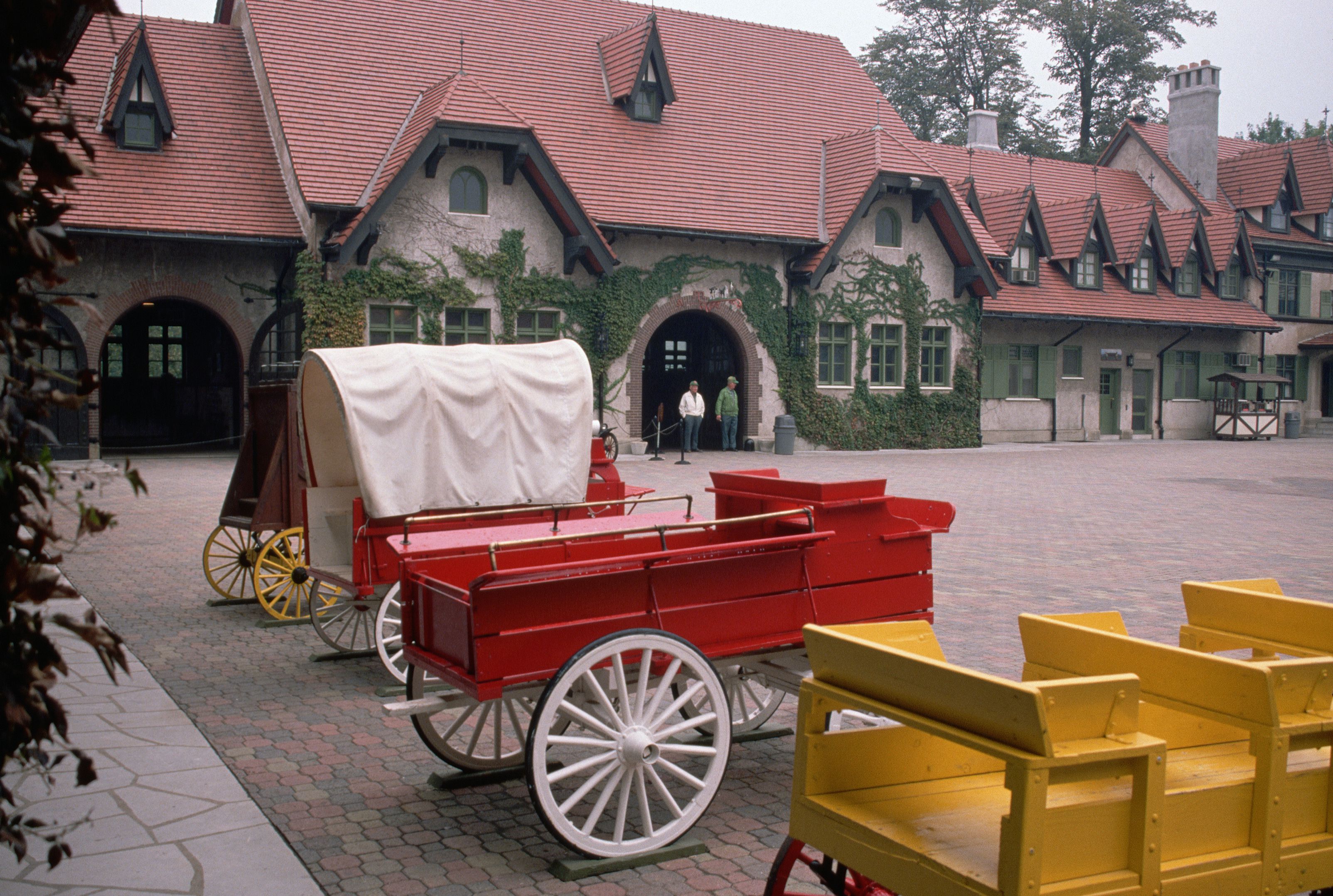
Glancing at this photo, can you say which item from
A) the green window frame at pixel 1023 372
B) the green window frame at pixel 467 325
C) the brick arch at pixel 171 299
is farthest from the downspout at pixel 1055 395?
the brick arch at pixel 171 299

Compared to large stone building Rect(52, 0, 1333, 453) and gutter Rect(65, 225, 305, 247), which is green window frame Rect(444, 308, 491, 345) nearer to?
large stone building Rect(52, 0, 1333, 453)

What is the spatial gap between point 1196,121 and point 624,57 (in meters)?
23.2

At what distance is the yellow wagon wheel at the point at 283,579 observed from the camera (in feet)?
29.5

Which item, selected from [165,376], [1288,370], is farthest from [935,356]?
[165,376]

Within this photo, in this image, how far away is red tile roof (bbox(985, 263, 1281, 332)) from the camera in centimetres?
3331

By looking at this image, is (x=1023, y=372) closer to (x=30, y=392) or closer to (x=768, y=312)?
(x=768, y=312)

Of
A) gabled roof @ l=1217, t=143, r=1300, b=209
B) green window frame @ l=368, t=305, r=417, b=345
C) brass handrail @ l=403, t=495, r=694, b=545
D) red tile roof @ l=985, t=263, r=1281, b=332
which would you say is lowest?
brass handrail @ l=403, t=495, r=694, b=545

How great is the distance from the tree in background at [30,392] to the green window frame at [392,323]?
2157cm

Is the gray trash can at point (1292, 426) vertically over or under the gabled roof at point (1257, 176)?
under

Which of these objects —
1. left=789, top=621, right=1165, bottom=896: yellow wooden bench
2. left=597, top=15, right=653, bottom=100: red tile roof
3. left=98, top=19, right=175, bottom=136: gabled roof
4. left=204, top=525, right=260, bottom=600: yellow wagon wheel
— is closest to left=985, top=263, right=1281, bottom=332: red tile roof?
left=597, top=15, right=653, bottom=100: red tile roof

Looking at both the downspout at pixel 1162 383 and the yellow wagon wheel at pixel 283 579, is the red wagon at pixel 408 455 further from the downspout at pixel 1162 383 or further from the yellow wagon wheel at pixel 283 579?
the downspout at pixel 1162 383

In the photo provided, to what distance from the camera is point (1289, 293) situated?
136 ft

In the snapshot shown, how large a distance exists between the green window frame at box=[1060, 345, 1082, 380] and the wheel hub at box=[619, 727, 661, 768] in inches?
1296

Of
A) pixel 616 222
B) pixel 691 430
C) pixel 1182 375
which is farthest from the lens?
pixel 1182 375
